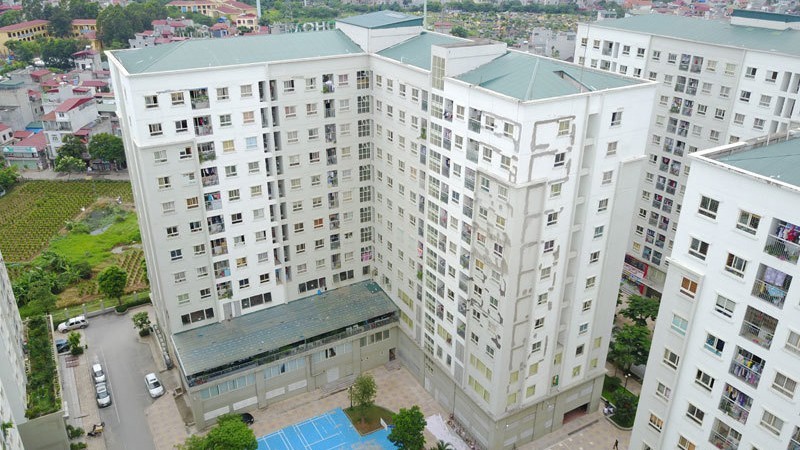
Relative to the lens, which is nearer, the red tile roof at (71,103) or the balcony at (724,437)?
the balcony at (724,437)

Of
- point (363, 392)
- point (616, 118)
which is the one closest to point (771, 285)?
point (616, 118)

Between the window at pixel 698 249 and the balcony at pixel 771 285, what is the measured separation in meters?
2.73

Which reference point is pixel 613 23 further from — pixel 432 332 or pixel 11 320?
pixel 11 320

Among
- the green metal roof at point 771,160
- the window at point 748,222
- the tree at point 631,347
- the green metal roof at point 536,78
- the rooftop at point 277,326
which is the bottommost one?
the tree at point 631,347

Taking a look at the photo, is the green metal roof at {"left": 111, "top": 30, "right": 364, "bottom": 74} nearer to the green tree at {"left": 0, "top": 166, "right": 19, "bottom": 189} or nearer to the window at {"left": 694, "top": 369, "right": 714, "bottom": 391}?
the window at {"left": 694, "top": 369, "right": 714, "bottom": 391}

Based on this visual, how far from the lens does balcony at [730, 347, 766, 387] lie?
29.0 meters

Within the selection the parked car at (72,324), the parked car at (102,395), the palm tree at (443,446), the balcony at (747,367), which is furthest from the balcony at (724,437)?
the parked car at (72,324)

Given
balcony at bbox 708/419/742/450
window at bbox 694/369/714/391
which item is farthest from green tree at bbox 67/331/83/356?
balcony at bbox 708/419/742/450

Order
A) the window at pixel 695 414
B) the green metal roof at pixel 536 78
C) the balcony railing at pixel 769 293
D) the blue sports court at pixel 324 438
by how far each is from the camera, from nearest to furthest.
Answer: the balcony railing at pixel 769 293
the window at pixel 695 414
the green metal roof at pixel 536 78
the blue sports court at pixel 324 438

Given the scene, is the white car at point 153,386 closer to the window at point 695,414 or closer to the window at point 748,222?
the window at point 695,414

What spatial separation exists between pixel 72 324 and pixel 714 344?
6454 centimetres

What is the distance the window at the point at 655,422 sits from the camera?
34791mm

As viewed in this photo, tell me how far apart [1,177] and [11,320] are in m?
64.9

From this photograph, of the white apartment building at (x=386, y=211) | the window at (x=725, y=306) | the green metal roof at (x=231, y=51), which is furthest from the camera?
the green metal roof at (x=231, y=51)
